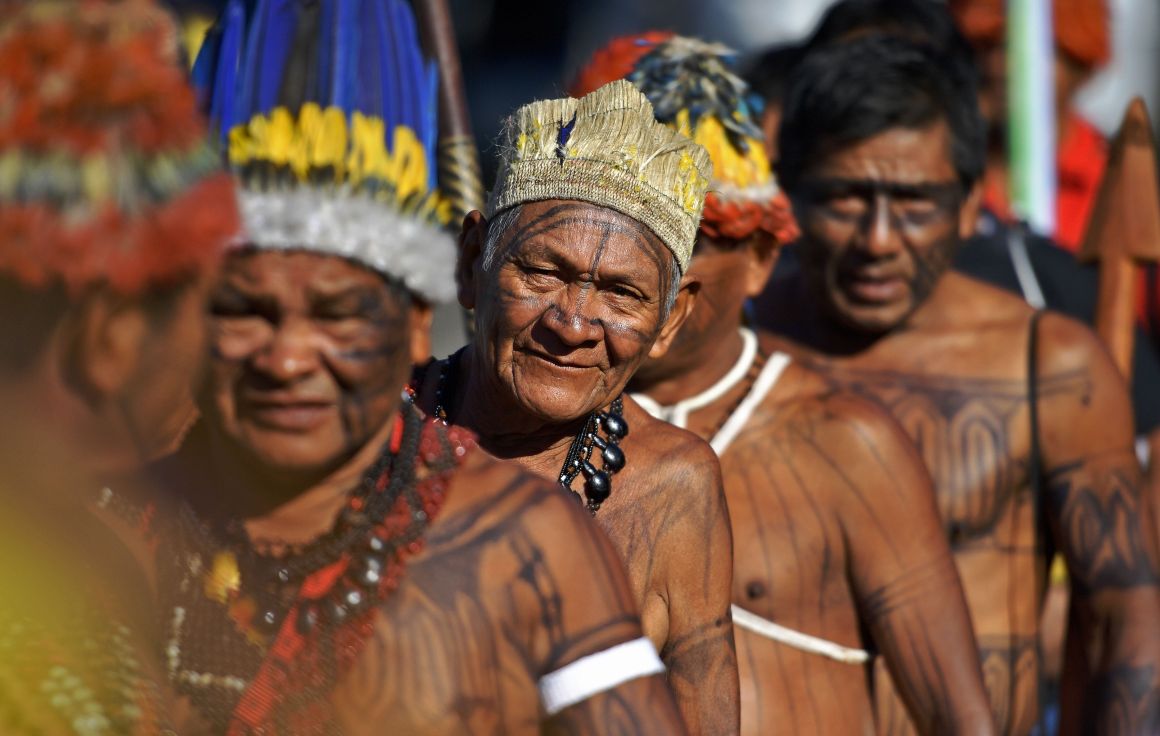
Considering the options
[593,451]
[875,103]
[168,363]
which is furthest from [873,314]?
[168,363]

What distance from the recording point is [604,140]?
10.9 ft

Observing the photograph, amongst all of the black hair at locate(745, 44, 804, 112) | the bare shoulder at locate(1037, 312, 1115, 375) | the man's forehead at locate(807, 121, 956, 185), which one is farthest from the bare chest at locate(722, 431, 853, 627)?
the black hair at locate(745, 44, 804, 112)

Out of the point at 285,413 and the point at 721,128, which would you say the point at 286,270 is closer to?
the point at 285,413

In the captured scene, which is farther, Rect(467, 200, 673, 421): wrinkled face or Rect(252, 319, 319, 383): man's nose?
Rect(467, 200, 673, 421): wrinkled face

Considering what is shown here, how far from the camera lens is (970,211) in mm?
5191

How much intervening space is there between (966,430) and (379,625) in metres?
2.80

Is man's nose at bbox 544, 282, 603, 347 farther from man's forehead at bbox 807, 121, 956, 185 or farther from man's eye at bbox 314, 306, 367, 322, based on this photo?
man's forehead at bbox 807, 121, 956, 185

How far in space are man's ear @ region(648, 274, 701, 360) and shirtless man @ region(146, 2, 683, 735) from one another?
863 millimetres

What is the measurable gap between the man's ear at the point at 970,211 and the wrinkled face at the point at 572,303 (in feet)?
6.43

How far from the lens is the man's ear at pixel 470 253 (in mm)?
3576

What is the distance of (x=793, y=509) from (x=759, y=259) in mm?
604

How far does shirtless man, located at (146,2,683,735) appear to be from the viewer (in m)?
2.59

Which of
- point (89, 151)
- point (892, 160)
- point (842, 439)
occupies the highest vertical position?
point (89, 151)

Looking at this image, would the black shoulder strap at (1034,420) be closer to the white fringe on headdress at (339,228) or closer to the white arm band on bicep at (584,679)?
the white arm band on bicep at (584,679)
